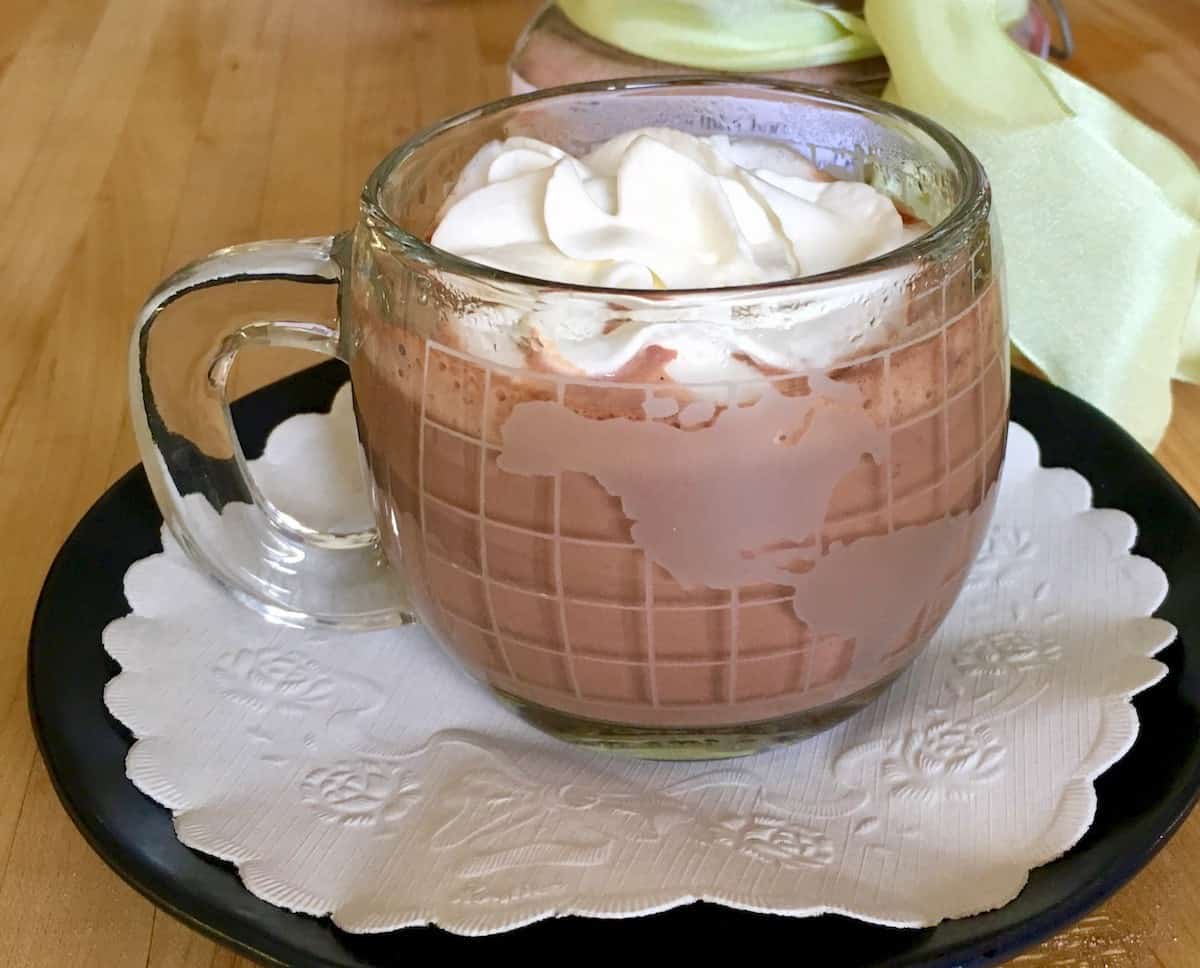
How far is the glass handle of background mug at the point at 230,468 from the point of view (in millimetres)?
555

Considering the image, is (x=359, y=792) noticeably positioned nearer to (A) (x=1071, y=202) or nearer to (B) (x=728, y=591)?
(B) (x=728, y=591)

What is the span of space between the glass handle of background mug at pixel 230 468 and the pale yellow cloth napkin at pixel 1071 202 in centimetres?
49

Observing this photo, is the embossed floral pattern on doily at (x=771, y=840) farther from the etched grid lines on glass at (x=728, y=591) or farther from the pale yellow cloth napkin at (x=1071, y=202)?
the pale yellow cloth napkin at (x=1071, y=202)

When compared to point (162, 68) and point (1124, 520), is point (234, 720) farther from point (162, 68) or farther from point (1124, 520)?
point (162, 68)

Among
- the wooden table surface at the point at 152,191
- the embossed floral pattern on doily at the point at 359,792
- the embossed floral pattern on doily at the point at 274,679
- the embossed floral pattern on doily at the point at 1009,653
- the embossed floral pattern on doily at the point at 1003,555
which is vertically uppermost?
the embossed floral pattern on doily at the point at 1009,653

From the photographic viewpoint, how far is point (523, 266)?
488mm

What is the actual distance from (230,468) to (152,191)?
2.18 ft

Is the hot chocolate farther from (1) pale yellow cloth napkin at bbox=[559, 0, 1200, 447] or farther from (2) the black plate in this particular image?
(1) pale yellow cloth napkin at bbox=[559, 0, 1200, 447]

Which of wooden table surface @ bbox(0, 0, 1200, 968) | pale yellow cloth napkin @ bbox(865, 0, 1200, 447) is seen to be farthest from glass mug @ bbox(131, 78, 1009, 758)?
pale yellow cloth napkin @ bbox(865, 0, 1200, 447)

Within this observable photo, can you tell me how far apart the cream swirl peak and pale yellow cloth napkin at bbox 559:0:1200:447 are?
1.25 ft

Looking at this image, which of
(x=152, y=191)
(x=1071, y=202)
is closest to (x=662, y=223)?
(x=1071, y=202)

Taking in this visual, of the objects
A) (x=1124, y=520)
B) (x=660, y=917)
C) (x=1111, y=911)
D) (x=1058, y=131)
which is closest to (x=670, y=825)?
(x=660, y=917)

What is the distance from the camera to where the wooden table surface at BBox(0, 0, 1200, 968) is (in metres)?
0.52

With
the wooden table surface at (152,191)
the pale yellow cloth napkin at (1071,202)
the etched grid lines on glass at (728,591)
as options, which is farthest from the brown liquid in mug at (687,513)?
the pale yellow cloth napkin at (1071,202)
